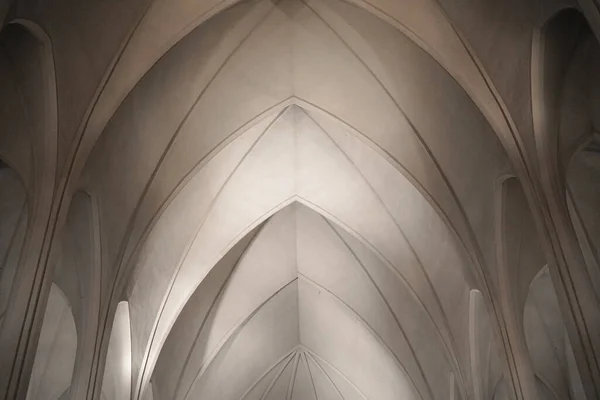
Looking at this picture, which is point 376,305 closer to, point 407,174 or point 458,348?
point 458,348

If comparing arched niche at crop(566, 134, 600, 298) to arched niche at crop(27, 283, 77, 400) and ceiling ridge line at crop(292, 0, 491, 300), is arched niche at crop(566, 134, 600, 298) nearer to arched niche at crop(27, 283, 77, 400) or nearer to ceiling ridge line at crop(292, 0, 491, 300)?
ceiling ridge line at crop(292, 0, 491, 300)

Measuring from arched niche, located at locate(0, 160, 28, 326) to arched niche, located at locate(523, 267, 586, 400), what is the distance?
8761mm

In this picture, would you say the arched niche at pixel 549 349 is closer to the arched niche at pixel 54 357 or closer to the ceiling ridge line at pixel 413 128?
the ceiling ridge line at pixel 413 128

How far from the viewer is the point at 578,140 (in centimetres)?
846

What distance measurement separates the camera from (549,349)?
12547 millimetres

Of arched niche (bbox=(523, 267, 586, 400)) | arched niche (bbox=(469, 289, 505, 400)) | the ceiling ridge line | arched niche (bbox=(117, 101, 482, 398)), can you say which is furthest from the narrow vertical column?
arched niche (bbox=(523, 267, 586, 400))

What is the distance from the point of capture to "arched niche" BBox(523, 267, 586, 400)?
1219 centimetres

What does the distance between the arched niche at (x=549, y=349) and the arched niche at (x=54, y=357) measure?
845 cm

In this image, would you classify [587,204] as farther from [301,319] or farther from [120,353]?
[120,353]

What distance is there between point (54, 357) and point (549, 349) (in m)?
9.24

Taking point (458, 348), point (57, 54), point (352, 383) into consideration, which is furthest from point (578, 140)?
point (352, 383)

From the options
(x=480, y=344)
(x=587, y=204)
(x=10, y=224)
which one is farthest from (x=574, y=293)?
(x=10, y=224)

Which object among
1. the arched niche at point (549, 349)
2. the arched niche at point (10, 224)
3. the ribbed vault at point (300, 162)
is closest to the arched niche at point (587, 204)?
the ribbed vault at point (300, 162)

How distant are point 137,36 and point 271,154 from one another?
4042mm
